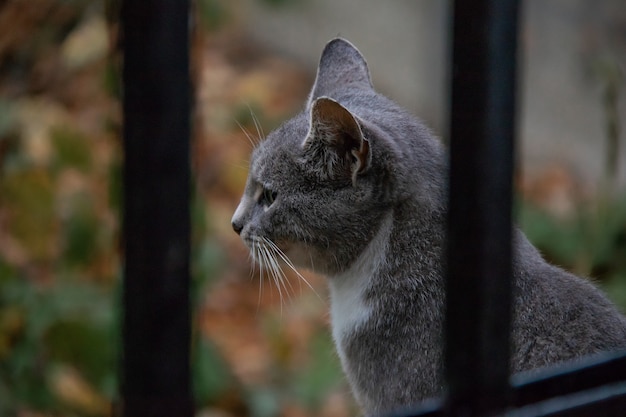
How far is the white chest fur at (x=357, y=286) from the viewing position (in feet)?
8.98

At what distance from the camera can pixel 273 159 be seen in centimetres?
292

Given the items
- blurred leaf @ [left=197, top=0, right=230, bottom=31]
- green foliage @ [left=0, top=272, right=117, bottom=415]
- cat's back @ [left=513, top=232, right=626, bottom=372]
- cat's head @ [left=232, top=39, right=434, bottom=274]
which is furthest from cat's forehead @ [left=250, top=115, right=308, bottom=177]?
blurred leaf @ [left=197, top=0, right=230, bottom=31]

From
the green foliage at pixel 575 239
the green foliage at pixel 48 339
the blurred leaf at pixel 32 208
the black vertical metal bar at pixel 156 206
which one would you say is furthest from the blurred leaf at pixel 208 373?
the black vertical metal bar at pixel 156 206

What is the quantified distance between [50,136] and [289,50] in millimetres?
4614

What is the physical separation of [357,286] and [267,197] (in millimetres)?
367

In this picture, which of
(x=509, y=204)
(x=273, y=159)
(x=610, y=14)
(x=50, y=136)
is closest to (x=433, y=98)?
(x=610, y=14)

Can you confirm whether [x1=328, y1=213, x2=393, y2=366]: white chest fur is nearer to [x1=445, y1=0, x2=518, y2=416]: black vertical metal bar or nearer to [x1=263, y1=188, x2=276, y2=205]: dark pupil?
[x1=263, y1=188, x2=276, y2=205]: dark pupil

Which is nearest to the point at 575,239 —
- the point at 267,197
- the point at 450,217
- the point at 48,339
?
the point at 48,339

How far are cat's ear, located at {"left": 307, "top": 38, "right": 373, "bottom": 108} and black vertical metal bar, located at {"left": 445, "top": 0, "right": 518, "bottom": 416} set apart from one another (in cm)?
188

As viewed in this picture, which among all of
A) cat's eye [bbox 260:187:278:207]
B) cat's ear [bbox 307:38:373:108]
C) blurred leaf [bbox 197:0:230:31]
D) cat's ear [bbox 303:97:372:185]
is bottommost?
cat's eye [bbox 260:187:278:207]

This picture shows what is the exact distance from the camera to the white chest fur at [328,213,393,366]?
8.98ft

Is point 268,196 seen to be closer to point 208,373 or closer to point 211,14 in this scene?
point 208,373

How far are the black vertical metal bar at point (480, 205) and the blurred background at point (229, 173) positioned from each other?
0.34 metres

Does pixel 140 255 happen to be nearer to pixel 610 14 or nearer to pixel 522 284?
pixel 522 284
